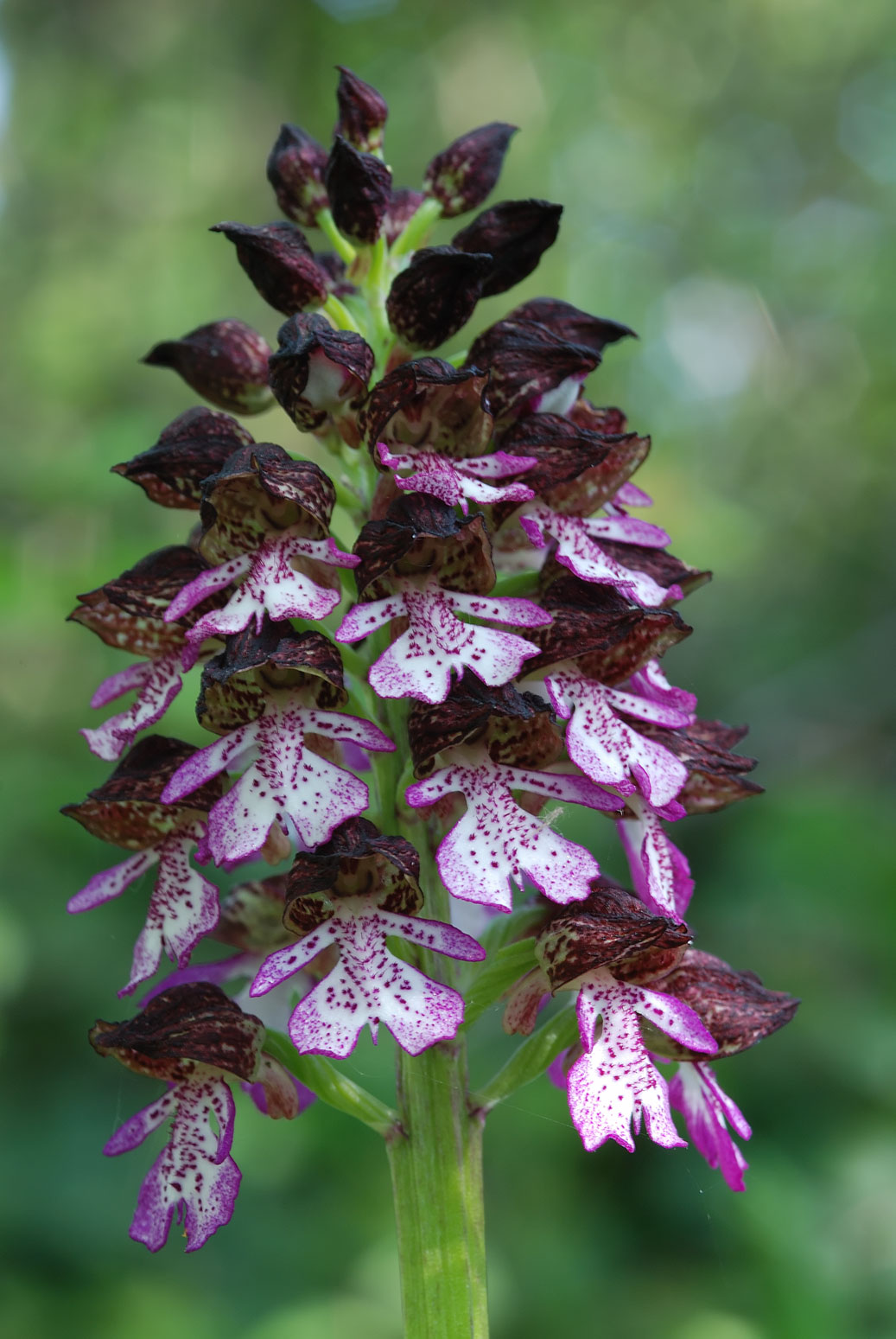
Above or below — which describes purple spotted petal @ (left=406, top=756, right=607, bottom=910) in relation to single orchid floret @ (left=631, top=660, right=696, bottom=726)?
below

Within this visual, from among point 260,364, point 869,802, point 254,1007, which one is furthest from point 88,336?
point 254,1007

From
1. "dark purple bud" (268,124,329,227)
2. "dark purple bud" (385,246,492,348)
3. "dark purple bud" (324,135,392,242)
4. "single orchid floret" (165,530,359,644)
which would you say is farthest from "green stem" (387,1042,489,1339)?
"dark purple bud" (268,124,329,227)

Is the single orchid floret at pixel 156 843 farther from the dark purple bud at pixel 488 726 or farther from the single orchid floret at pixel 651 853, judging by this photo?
the single orchid floret at pixel 651 853

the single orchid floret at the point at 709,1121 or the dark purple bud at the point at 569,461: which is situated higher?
the dark purple bud at the point at 569,461

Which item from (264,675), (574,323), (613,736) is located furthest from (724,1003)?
(574,323)

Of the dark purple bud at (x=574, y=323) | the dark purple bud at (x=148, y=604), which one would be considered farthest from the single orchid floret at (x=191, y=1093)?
the dark purple bud at (x=574, y=323)

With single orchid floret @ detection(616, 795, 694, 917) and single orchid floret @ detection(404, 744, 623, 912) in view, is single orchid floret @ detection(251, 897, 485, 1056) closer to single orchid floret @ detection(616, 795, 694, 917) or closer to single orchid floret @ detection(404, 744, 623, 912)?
single orchid floret @ detection(404, 744, 623, 912)

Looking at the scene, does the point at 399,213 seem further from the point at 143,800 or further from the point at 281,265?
the point at 143,800
